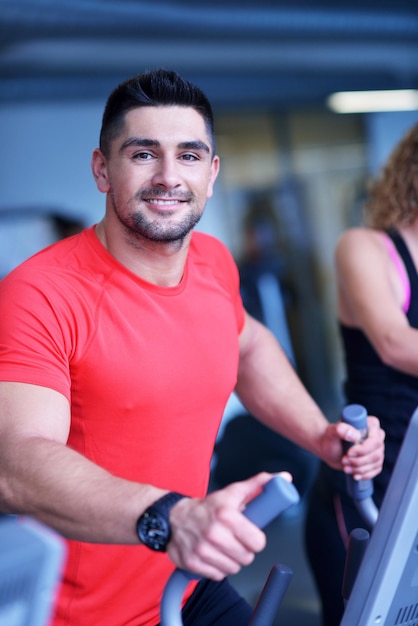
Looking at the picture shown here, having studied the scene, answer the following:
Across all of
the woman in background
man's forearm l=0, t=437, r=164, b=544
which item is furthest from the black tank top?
man's forearm l=0, t=437, r=164, b=544

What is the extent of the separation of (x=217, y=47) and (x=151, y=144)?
514cm

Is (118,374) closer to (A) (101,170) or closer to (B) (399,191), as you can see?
(A) (101,170)

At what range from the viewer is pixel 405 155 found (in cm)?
222

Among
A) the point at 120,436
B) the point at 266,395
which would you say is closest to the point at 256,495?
the point at 120,436

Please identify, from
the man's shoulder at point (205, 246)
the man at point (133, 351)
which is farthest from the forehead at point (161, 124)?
the man's shoulder at point (205, 246)

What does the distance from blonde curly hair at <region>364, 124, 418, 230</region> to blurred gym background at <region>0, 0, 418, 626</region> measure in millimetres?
1879

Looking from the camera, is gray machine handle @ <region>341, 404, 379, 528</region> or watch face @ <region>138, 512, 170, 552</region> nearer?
watch face @ <region>138, 512, 170, 552</region>

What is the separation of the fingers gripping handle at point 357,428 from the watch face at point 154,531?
561mm

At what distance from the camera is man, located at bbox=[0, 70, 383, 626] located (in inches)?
52.4

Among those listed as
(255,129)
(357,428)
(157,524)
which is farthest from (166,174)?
(255,129)

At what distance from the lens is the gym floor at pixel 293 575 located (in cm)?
264

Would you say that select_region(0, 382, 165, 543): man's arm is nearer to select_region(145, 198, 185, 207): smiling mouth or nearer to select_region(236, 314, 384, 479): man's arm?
select_region(145, 198, 185, 207): smiling mouth

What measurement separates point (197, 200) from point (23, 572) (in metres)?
0.90

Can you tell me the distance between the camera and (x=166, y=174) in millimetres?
1460
